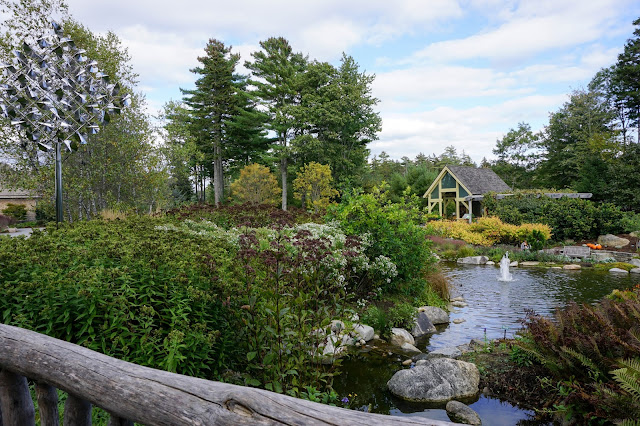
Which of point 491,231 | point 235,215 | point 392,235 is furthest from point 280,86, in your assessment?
point 392,235

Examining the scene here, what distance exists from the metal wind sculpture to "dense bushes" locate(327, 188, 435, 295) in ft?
16.5

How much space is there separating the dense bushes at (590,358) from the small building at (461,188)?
76.4 feet

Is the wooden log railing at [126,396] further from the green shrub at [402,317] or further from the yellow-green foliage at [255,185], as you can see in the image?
the yellow-green foliage at [255,185]

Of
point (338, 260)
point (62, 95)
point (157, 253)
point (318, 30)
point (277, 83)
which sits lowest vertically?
point (338, 260)

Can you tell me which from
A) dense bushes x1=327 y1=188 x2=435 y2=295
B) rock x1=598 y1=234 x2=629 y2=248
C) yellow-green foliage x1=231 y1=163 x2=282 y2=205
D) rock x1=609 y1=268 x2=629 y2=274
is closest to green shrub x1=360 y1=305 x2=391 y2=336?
dense bushes x1=327 y1=188 x2=435 y2=295

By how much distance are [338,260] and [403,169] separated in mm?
47381

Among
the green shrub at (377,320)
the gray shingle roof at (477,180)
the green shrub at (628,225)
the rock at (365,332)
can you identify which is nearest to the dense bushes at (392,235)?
the green shrub at (377,320)

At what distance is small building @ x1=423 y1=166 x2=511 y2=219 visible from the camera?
2798 centimetres

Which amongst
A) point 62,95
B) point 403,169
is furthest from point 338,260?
point 403,169

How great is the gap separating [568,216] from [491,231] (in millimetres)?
4304

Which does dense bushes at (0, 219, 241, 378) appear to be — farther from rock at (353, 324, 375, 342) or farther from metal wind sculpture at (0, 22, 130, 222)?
metal wind sculpture at (0, 22, 130, 222)

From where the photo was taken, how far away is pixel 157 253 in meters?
3.37

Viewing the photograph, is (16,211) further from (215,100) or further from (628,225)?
(628,225)

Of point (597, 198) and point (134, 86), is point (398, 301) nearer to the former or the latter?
point (134, 86)
